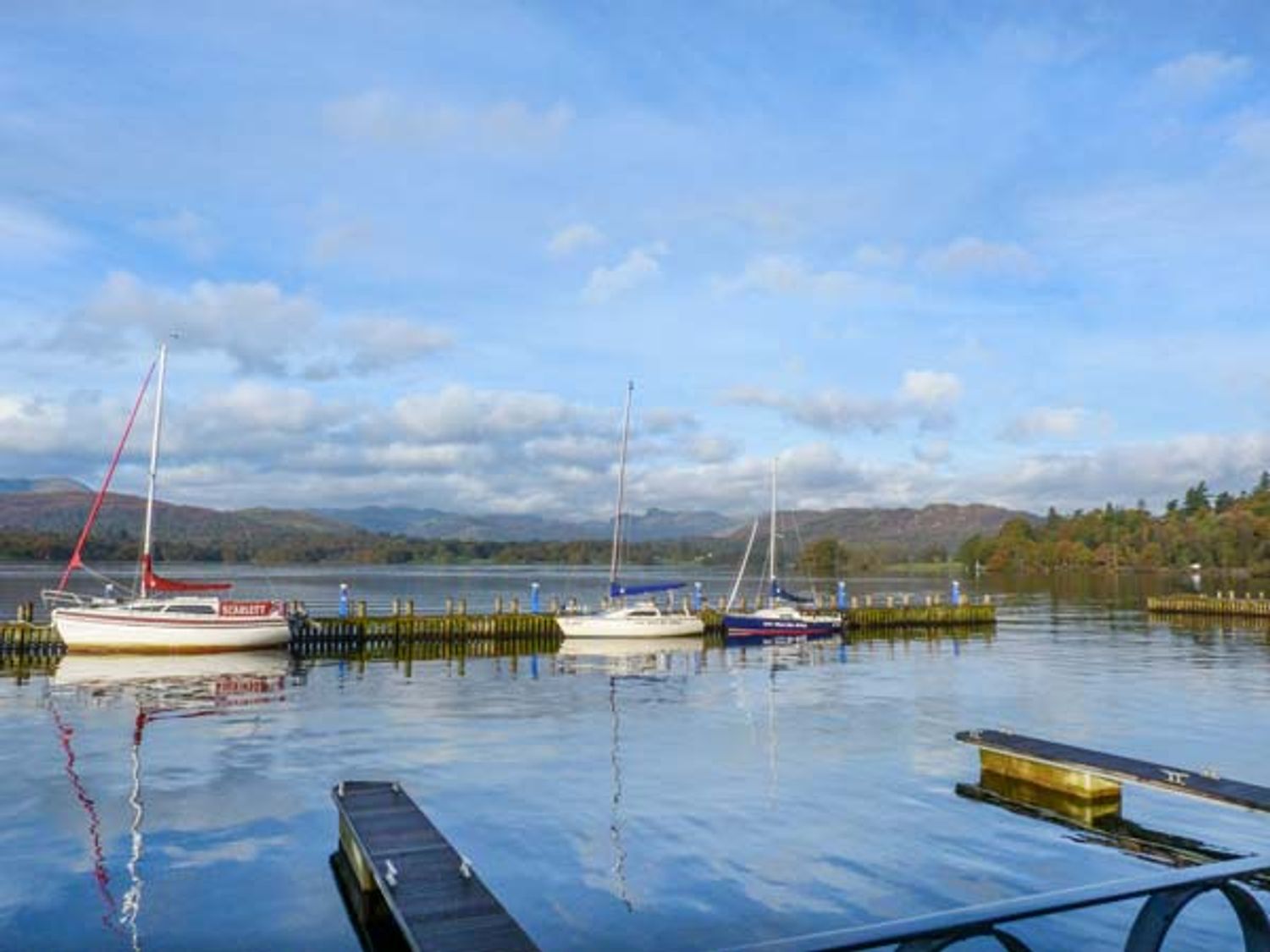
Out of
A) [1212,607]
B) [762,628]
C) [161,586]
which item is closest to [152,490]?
[161,586]

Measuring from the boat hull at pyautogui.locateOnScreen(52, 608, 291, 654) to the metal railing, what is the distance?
48806 millimetres

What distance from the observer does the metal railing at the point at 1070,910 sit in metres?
4.41

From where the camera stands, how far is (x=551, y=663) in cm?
4766

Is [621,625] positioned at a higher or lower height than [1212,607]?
lower

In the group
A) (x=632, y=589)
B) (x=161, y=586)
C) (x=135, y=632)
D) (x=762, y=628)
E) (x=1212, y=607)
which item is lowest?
(x=762, y=628)

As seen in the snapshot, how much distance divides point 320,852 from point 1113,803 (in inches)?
615

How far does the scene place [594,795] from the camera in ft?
69.2

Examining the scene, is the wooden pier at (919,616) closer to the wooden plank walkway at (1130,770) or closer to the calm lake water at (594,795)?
the calm lake water at (594,795)

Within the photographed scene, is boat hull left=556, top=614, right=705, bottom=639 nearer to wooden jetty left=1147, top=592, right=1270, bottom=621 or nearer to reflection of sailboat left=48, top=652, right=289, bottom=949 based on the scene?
reflection of sailboat left=48, top=652, right=289, bottom=949

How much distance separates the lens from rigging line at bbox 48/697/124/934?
1417cm

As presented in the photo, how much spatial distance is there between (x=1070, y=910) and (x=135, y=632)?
50328mm

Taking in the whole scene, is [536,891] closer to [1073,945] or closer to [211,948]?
[211,948]

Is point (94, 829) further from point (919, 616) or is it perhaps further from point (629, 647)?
point (919, 616)

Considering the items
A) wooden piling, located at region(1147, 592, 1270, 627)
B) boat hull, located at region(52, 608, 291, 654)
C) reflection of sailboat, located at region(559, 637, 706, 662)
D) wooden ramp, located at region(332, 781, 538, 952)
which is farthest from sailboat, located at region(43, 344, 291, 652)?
wooden piling, located at region(1147, 592, 1270, 627)
